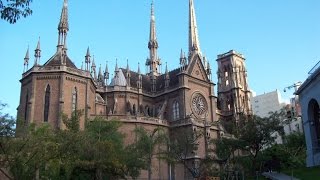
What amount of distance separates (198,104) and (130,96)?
11.2 m

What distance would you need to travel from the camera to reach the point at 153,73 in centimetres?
7869

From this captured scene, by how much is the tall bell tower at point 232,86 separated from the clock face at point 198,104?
1444 cm

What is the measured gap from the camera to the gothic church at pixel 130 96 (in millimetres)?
52656

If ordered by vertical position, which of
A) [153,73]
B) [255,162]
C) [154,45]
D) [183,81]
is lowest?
[255,162]

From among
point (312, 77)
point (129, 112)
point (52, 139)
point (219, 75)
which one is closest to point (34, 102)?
point (129, 112)

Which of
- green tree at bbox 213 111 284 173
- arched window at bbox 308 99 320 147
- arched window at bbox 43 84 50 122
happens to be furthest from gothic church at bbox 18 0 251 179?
arched window at bbox 308 99 320 147

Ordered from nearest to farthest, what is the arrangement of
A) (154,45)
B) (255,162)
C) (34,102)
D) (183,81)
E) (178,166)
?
(255,162)
(34,102)
(178,166)
(183,81)
(154,45)

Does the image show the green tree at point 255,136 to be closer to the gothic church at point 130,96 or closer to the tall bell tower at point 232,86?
the gothic church at point 130,96

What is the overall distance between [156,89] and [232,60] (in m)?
24.9

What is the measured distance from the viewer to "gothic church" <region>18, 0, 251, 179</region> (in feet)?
173

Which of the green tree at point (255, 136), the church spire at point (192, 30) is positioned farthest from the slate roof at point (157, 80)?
the green tree at point (255, 136)

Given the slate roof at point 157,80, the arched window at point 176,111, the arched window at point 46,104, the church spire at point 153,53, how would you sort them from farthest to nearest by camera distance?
the church spire at point 153,53 → the slate roof at point 157,80 → the arched window at point 176,111 → the arched window at point 46,104

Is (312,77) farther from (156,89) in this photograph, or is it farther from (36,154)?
(156,89)

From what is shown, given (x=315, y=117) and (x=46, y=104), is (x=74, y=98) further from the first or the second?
(x=315, y=117)
